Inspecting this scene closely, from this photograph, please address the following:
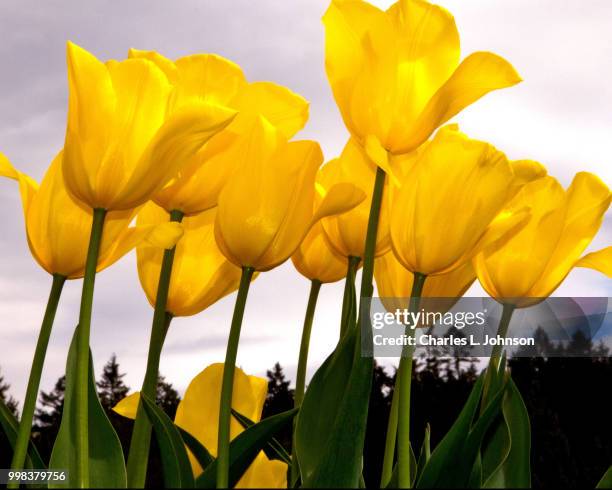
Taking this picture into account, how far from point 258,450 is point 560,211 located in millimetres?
577

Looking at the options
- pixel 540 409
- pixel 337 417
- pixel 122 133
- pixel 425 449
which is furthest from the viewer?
pixel 540 409

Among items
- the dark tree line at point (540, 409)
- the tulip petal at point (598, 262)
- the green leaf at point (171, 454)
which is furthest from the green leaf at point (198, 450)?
the dark tree line at point (540, 409)

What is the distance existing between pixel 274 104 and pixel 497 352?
0.50 meters

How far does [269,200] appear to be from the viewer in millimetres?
1062

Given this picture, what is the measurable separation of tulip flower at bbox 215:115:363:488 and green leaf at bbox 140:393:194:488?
0.60 ft

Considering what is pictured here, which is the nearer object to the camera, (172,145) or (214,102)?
(172,145)

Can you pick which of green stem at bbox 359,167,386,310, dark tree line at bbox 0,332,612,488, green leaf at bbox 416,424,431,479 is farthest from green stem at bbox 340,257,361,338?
dark tree line at bbox 0,332,612,488

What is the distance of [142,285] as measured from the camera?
1.31 metres

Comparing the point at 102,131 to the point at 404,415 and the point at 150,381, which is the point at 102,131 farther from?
the point at 404,415

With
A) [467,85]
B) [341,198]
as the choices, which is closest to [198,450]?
[341,198]

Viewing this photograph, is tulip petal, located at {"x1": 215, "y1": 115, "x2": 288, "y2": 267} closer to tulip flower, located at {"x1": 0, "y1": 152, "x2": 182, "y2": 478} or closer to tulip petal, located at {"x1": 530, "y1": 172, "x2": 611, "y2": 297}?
tulip flower, located at {"x1": 0, "y1": 152, "x2": 182, "y2": 478}

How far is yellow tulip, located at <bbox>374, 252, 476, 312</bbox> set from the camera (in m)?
1.24

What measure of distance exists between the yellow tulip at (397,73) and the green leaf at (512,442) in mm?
410

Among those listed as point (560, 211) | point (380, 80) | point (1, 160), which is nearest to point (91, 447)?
point (1, 160)
